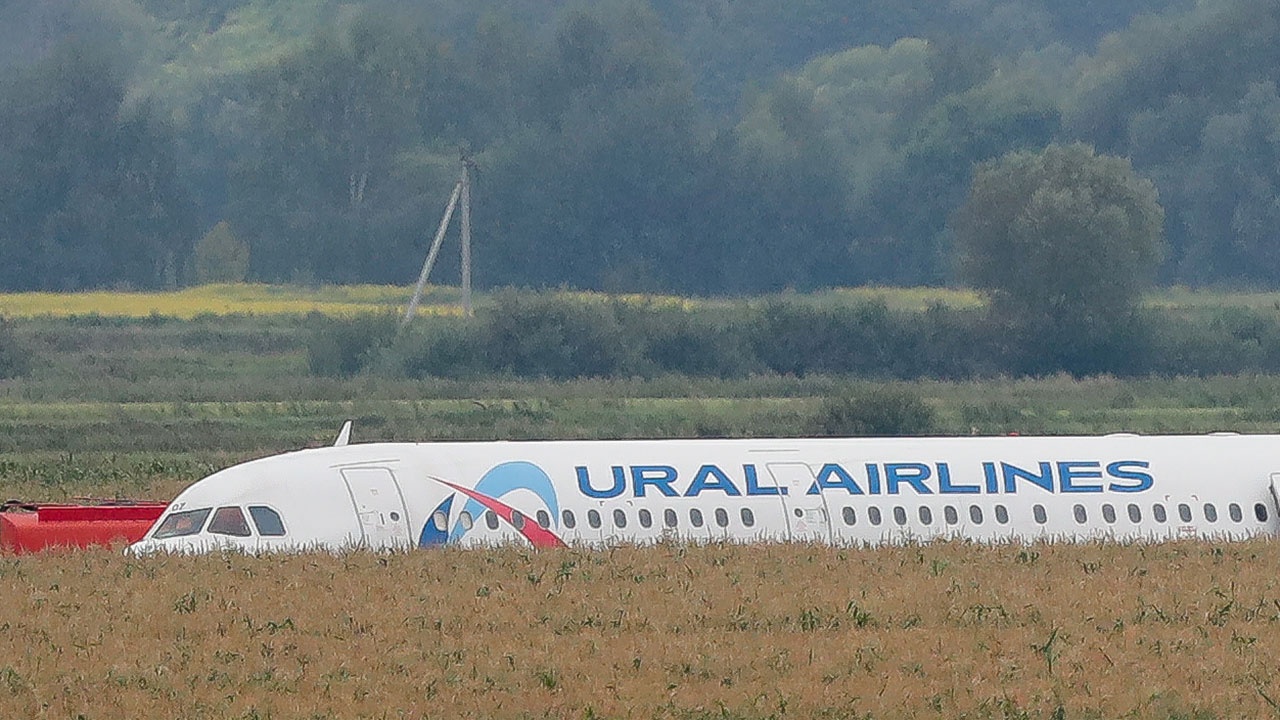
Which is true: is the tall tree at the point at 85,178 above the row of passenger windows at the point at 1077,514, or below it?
above

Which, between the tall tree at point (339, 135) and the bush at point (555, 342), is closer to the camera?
the bush at point (555, 342)

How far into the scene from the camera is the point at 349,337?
245 ft

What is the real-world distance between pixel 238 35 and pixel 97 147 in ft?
90.7

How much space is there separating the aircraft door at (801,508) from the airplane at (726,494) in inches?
1.0

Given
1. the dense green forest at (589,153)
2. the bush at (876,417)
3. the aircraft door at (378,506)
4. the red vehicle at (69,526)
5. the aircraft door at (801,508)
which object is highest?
the dense green forest at (589,153)

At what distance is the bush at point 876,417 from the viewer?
60094 mm

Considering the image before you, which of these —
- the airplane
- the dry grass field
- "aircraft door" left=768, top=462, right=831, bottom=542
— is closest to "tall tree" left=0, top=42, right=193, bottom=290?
the airplane

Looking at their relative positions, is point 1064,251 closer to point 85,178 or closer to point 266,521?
point 85,178

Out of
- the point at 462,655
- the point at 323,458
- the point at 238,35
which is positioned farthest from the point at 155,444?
the point at 238,35

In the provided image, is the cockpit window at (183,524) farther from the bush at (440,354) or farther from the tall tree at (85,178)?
the tall tree at (85,178)

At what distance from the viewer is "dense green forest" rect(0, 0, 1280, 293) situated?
96.8 meters

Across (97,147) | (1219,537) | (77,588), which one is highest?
(97,147)

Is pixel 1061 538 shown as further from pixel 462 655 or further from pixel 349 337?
pixel 349 337

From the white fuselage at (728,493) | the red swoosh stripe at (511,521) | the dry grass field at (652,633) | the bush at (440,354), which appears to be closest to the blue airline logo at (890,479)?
the white fuselage at (728,493)
